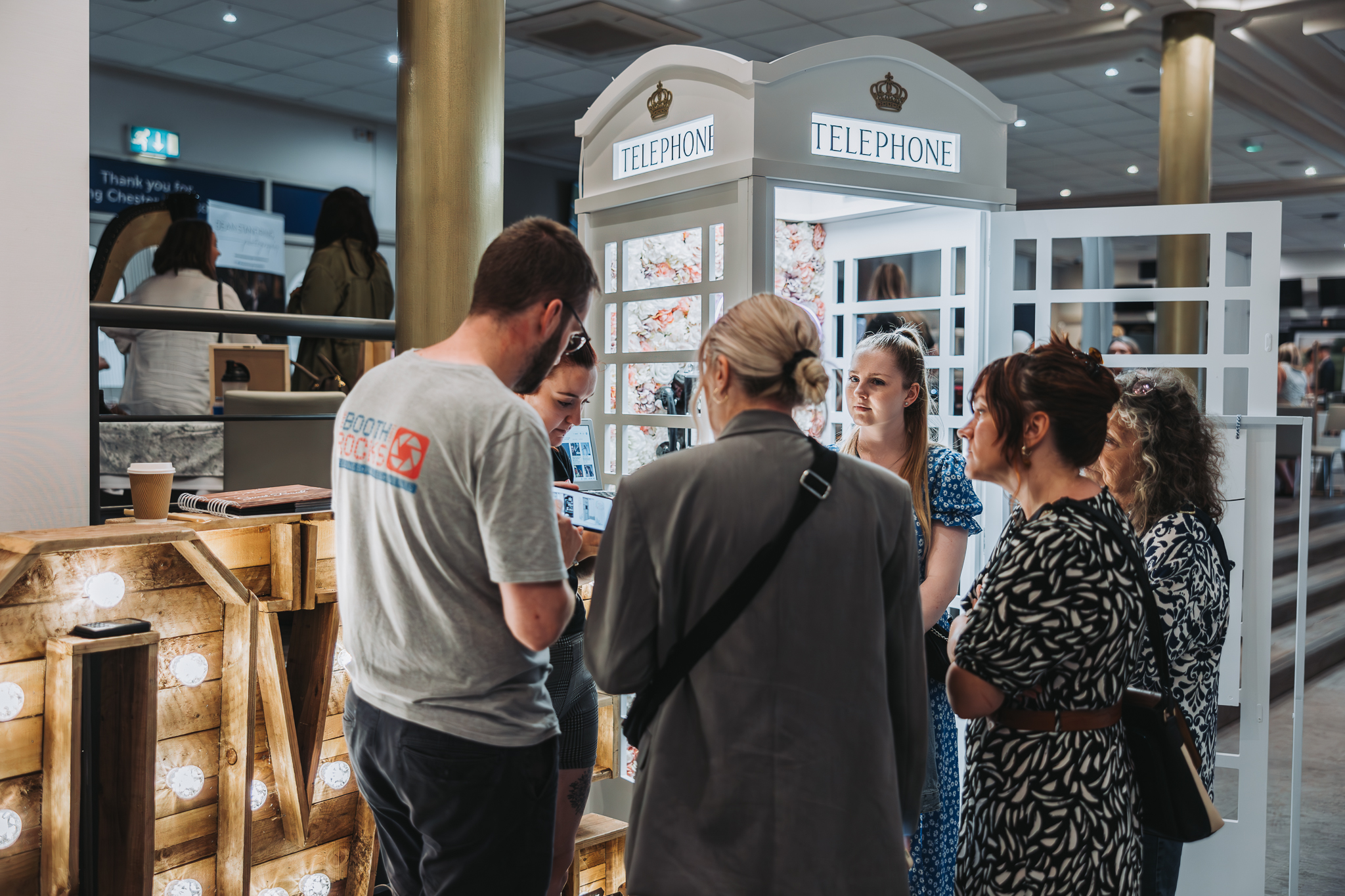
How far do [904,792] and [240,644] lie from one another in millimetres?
1546

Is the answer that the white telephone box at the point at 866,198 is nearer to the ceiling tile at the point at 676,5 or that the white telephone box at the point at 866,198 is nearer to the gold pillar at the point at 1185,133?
the ceiling tile at the point at 676,5

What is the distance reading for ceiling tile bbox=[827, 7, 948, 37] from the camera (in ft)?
23.9

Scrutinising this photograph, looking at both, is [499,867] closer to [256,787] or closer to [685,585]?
[685,585]

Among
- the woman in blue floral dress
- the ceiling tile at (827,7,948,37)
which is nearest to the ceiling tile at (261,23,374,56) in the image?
the ceiling tile at (827,7,948,37)

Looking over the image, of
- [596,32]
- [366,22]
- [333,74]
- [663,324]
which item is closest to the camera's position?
[663,324]

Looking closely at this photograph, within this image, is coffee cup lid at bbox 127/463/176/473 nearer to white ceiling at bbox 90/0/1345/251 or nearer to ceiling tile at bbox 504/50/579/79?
white ceiling at bbox 90/0/1345/251

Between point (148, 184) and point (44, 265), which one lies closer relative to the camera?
point (44, 265)

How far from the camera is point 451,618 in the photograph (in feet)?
4.98

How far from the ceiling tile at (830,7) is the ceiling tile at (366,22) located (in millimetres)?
1863

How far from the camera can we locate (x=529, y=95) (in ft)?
31.0

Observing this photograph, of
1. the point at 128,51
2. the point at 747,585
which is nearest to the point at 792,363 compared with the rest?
the point at 747,585

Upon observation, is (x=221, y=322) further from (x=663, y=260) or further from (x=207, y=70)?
(x=207, y=70)

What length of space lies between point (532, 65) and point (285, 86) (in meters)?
2.33

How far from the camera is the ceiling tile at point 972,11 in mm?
7098
